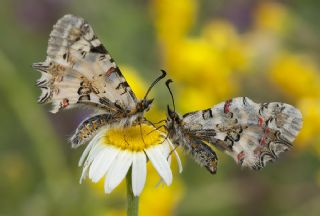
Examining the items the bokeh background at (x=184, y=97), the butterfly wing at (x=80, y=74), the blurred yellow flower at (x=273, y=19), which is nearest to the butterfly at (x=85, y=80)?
the butterfly wing at (x=80, y=74)

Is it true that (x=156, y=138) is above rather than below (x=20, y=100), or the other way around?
above

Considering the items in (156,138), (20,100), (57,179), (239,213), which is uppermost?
(156,138)

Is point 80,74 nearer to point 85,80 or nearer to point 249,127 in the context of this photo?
point 85,80

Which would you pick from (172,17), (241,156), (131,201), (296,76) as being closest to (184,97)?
(296,76)

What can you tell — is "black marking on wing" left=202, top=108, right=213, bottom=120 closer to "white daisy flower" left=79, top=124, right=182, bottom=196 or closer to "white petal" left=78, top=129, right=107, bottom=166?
"white daisy flower" left=79, top=124, right=182, bottom=196

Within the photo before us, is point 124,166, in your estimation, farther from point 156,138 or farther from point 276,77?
point 276,77

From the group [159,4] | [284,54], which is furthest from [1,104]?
[284,54]
